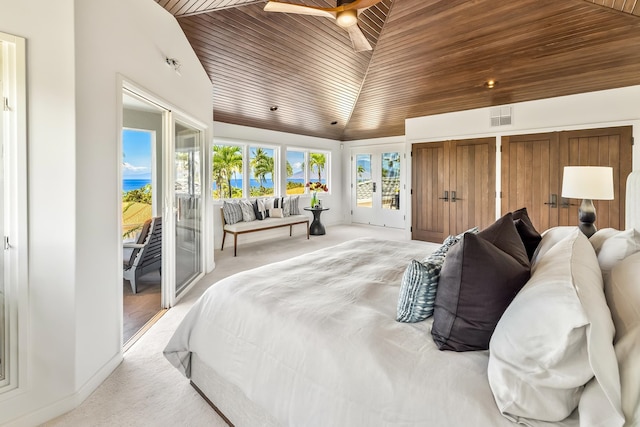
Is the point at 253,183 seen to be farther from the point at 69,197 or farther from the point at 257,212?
the point at 69,197

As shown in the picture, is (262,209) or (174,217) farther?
(262,209)

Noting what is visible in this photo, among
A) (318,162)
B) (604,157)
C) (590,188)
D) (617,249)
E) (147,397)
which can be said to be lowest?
(147,397)

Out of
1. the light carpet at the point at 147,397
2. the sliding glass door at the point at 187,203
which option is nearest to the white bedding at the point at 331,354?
the light carpet at the point at 147,397

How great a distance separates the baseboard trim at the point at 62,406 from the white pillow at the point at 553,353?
7.16 ft

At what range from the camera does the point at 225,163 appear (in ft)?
21.0

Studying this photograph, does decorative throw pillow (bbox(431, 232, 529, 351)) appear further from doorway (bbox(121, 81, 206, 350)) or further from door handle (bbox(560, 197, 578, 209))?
door handle (bbox(560, 197, 578, 209))

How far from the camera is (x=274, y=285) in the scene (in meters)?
1.77

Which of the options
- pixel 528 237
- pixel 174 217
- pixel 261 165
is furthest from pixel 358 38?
pixel 261 165

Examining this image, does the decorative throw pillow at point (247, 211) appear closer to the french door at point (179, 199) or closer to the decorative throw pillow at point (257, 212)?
the decorative throw pillow at point (257, 212)

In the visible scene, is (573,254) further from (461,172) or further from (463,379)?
(461,172)

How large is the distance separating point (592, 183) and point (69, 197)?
3.79 meters

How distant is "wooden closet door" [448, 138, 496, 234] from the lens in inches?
223

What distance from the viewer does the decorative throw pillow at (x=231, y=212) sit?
5801 millimetres

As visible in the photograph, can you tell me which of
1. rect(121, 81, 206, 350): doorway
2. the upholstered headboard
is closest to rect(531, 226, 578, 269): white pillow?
the upholstered headboard
